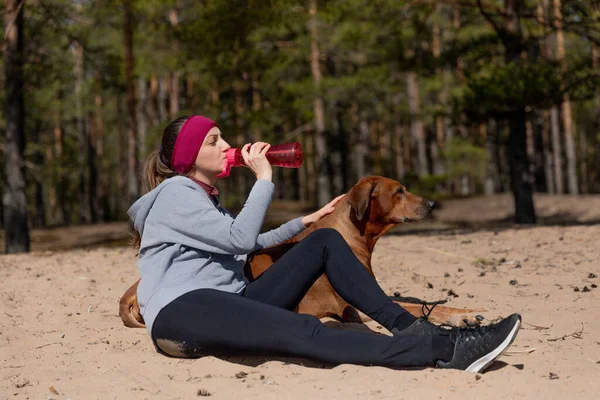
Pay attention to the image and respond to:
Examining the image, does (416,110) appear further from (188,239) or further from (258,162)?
(188,239)

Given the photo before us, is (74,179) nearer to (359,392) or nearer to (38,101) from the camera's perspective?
(38,101)

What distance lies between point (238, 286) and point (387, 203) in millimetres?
1589

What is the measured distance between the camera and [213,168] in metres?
4.29

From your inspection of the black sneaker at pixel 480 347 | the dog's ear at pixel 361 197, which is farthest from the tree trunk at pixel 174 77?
the black sneaker at pixel 480 347

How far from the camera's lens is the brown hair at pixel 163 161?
14.0 feet

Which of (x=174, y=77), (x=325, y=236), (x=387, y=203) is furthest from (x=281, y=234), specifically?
(x=174, y=77)

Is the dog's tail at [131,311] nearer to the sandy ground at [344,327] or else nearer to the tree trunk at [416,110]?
the sandy ground at [344,327]

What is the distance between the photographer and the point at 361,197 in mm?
5160

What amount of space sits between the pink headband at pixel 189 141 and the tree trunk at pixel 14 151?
986 cm

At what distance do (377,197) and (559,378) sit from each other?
2017 mm

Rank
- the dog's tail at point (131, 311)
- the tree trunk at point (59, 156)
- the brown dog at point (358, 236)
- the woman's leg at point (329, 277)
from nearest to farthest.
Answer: the woman's leg at point (329, 277) < the brown dog at point (358, 236) < the dog's tail at point (131, 311) < the tree trunk at point (59, 156)

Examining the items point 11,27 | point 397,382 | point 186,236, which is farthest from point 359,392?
point 11,27

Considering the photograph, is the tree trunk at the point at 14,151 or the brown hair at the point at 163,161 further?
the tree trunk at the point at 14,151

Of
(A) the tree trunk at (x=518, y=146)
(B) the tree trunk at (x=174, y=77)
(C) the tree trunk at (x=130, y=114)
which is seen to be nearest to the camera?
(A) the tree trunk at (x=518, y=146)
